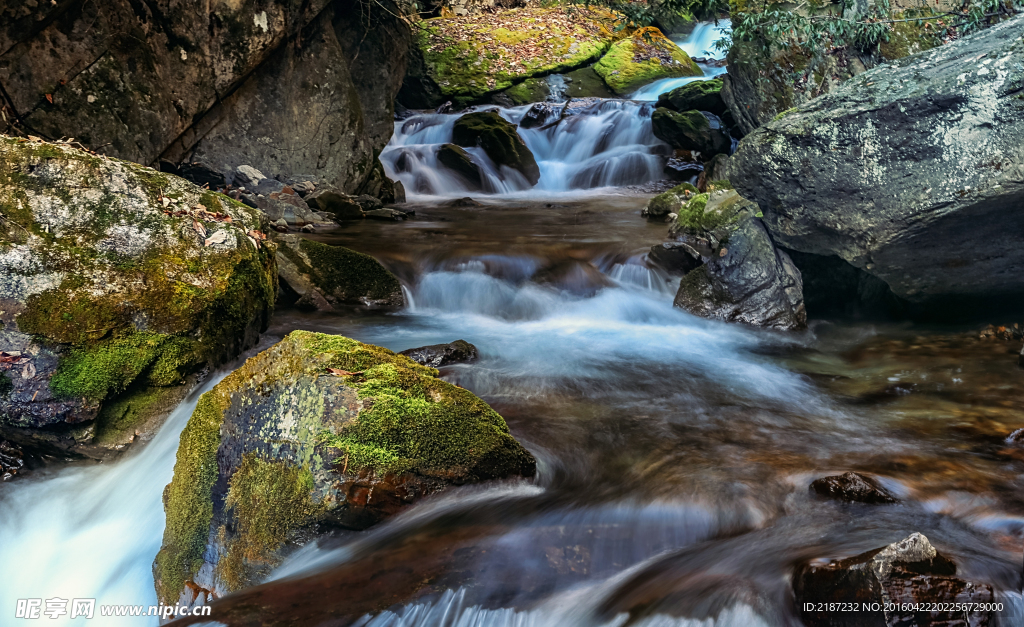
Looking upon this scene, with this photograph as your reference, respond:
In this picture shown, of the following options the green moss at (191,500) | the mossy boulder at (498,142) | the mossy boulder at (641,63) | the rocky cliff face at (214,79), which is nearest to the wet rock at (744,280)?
the green moss at (191,500)

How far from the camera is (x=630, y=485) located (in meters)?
3.75

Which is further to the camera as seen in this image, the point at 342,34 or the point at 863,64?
the point at 342,34

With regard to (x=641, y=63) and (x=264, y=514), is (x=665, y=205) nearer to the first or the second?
(x=264, y=514)

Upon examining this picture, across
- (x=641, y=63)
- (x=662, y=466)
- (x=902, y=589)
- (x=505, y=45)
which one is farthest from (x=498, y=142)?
(x=902, y=589)

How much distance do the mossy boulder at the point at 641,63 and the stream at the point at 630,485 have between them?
15.0 metres

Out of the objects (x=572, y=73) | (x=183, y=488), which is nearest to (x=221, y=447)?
(x=183, y=488)

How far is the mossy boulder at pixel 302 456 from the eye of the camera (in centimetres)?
311

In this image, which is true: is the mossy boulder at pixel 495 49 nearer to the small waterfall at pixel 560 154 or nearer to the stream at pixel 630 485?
the small waterfall at pixel 560 154

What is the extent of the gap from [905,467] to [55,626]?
4711 millimetres

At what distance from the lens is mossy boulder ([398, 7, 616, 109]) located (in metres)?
19.0

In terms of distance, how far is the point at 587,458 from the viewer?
4074mm

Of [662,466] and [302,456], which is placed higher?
[302,456]

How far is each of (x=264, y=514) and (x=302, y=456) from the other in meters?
0.34

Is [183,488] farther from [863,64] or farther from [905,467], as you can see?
[863,64]
